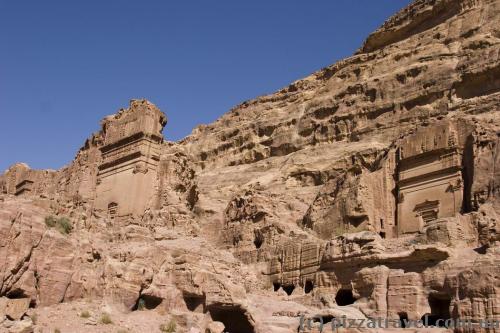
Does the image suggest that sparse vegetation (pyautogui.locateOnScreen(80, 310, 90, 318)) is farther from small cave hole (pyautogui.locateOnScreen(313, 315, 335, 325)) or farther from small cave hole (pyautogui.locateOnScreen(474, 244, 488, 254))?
small cave hole (pyautogui.locateOnScreen(474, 244, 488, 254))

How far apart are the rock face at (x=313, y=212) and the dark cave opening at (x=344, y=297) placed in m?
0.10

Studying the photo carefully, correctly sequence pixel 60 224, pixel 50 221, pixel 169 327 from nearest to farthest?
pixel 169 327
pixel 50 221
pixel 60 224

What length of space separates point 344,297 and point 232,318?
732 centimetres

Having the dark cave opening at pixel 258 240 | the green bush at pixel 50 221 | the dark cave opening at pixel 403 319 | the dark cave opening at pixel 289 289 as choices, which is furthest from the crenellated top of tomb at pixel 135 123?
the dark cave opening at pixel 403 319

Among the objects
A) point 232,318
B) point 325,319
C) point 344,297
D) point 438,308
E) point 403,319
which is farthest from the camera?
point 344,297

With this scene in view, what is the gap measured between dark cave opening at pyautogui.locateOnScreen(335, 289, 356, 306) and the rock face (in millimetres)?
96

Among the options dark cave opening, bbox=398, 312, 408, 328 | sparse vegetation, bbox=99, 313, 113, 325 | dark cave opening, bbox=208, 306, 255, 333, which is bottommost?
sparse vegetation, bbox=99, 313, 113, 325

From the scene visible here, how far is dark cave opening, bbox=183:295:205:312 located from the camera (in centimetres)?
2209

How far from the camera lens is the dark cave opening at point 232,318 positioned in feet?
71.5

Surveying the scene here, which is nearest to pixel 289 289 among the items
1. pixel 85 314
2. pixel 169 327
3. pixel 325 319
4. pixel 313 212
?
pixel 313 212

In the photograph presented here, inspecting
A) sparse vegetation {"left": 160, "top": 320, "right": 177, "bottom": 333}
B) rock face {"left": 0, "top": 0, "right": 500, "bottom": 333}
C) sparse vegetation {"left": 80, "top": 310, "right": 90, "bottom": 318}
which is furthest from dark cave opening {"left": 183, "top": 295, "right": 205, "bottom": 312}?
sparse vegetation {"left": 80, "top": 310, "right": 90, "bottom": 318}

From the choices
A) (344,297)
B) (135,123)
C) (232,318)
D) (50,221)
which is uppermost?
(135,123)

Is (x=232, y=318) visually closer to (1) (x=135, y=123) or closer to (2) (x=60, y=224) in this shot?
(2) (x=60, y=224)

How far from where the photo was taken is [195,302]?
22234mm
